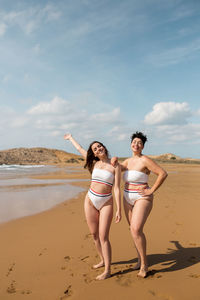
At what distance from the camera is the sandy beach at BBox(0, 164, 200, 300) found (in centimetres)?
344

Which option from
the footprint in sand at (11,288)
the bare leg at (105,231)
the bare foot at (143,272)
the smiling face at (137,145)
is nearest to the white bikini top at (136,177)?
the smiling face at (137,145)

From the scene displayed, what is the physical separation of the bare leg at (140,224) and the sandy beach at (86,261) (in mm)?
274

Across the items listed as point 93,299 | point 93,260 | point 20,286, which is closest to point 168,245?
point 93,260

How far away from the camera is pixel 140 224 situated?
3.67m

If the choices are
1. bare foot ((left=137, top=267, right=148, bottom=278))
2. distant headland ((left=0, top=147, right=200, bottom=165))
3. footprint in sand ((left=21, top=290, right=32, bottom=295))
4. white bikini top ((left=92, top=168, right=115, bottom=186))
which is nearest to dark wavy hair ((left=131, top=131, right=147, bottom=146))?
white bikini top ((left=92, top=168, right=115, bottom=186))

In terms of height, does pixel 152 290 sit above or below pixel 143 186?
below

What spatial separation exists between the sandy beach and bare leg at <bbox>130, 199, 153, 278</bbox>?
0.27 meters

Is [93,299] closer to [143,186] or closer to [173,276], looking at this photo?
[173,276]

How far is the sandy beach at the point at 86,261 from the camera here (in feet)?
11.3

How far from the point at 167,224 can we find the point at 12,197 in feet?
25.1

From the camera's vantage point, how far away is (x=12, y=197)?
1101 centimetres

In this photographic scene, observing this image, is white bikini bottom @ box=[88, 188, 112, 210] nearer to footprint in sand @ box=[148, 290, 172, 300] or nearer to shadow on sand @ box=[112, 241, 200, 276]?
shadow on sand @ box=[112, 241, 200, 276]

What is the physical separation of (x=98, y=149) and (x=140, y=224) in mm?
1485

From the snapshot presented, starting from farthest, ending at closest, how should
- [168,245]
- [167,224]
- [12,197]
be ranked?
[12,197] → [167,224] → [168,245]
